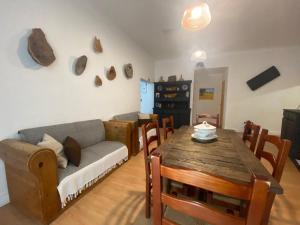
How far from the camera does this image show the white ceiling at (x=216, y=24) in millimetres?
2385

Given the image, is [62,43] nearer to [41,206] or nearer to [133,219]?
[41,206]

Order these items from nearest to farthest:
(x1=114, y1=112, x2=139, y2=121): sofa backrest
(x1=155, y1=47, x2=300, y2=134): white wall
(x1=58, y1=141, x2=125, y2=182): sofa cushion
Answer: (x1=58, y1=141, x2=125, y2=182): sofa cushion, (x1=114, y1=112, x2=139, y2=121): sofa backrest, (x1=155, y1=47, x2=300, y2=134): white wall

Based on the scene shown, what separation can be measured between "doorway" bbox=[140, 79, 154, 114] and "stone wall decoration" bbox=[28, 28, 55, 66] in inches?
126

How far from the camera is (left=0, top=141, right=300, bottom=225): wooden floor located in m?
1.45

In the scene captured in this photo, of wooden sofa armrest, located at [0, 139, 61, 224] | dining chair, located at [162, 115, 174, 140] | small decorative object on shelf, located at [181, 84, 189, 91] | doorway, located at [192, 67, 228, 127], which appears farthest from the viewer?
small decorative object on shelf, located at [181, 84, 189, 91]

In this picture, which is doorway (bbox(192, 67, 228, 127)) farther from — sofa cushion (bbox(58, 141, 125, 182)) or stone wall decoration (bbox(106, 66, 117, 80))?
sofa cushion (bbox(58, 141, 125, 182))

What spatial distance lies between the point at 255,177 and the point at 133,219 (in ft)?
4.60

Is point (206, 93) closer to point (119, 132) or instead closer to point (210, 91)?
point (210, 91)

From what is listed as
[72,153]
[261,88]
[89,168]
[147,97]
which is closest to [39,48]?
[72,153]

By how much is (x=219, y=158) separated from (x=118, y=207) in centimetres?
120

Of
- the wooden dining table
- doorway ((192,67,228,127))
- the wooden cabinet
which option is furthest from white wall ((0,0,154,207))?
the wooden cabinet

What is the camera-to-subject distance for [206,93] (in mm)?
5191

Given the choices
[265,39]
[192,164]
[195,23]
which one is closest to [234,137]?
[192,164]

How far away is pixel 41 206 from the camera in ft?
4.38
